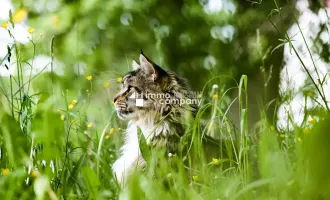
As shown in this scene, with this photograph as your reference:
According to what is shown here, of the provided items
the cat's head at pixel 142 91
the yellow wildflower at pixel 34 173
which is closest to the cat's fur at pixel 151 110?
the cat's head at pixel 142 91

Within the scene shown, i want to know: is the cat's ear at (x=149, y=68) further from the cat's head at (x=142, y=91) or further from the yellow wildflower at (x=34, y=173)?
the yellow wildflower at (x=34, y=173)

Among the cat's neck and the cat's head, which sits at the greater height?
the cat's head

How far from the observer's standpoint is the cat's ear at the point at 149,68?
2012mm

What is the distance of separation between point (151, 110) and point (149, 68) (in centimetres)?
18

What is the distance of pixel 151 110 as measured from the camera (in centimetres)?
206

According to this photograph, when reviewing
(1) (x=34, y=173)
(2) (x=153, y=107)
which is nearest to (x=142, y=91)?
(2) (x=153, y=107)

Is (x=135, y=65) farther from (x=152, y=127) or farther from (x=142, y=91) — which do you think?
(x=152, y=127)

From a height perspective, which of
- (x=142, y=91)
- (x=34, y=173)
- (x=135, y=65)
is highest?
(x=135, y=65)

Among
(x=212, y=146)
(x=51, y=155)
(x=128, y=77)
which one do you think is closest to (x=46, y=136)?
(x=51, y=155)

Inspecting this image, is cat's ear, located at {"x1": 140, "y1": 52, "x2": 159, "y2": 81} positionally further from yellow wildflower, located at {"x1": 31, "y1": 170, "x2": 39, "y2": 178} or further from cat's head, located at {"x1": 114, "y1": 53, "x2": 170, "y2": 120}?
yellow wildflower, located at {"x1": 31, "y1": 170, "x2": 39, "y2": 178}

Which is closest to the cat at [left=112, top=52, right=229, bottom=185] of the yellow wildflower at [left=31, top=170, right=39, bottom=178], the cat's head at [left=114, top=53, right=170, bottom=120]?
the cat's head at [left=114, top=53, right=170, bottom=120]

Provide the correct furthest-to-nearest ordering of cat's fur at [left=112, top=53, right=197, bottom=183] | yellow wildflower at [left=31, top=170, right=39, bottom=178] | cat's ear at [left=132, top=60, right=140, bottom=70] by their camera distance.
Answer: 1. cat's ear at [left=132, top=60, right=140, bottom=70]
2. cat's fur at [left=112, top=53, right=197, bottom=183]
3. yellow wildflower at [left=31, top=170, right=39, bottom=178]

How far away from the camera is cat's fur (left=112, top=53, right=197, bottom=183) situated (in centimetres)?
198

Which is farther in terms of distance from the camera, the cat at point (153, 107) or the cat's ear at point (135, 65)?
the cat's ear at point (135, 65)
